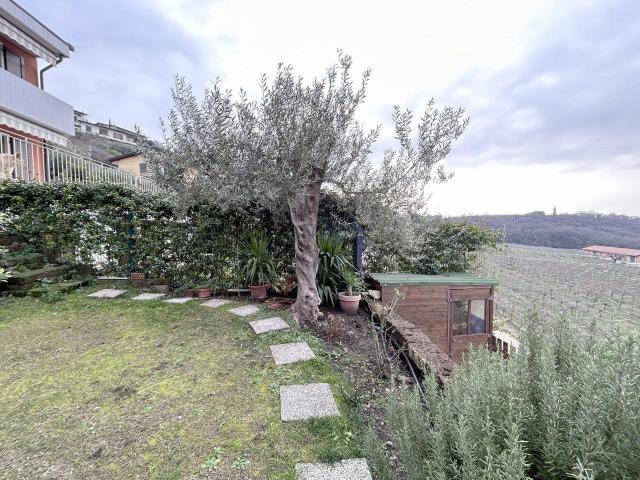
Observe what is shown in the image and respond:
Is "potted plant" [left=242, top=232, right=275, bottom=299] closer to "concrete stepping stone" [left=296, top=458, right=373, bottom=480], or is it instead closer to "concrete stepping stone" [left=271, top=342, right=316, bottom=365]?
"concrete stepping stone" [left=271, top=342, right=316, bottom=365]

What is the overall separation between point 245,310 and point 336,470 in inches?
123

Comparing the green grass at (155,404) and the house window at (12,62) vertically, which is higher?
the house window at (12,62)

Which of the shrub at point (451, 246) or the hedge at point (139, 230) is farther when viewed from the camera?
the shrub at point (451, 246)

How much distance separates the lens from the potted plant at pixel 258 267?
17.7 feet

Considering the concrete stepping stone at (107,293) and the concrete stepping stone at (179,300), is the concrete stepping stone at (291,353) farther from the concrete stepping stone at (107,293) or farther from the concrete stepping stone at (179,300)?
the concrete stepping stone at (107,293)

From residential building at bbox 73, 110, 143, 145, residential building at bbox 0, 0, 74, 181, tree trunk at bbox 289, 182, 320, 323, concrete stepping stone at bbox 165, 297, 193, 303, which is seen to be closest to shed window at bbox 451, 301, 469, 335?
tree trunk at bbox 289, 182, 320, 323

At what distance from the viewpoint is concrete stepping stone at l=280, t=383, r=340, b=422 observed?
2.26 m

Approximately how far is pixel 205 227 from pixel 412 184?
12.2 ft

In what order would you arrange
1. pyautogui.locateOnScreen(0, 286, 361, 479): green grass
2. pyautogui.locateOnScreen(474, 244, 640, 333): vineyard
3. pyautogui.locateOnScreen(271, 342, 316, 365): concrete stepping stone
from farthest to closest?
pyautogui.locateOnScreen(474, 244, 640, 333): vineyard, pyautogui.locateOnScreen(271, 342, 316, 365): concrete stepping stone, pyautogui.locateOnScreen(0, 286, 361, 479): green grass

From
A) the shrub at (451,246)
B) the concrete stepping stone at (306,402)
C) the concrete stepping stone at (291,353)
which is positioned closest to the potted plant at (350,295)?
the concrete stepping stone at (291,353)

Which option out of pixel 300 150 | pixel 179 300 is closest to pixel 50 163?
pixel 179 300

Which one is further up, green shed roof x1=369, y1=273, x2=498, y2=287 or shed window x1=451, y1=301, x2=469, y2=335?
green shed roof x1=369, y1=273, x2=498, y2=287

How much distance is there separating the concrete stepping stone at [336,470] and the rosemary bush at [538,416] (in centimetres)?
52

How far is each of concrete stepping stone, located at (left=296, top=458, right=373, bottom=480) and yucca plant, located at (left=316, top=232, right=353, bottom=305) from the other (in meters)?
3.12
